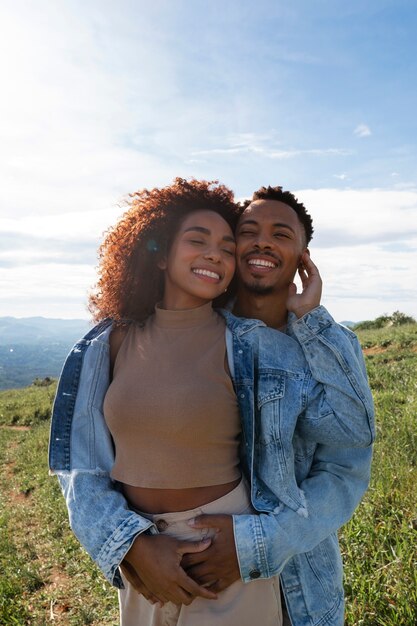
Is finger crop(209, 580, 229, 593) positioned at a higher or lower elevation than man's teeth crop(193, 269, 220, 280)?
lower

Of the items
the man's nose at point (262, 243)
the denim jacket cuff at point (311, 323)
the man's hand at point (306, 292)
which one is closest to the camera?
the denim jacket cuff at point (311, 323)

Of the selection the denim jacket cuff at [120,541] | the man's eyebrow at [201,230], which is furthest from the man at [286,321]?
the denim jacket cuff at [120,541]

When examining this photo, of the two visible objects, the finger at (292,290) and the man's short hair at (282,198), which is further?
the man's short hair at (282,198)

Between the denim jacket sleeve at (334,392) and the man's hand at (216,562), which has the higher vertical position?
the denim jacket sleeve at (334,392)

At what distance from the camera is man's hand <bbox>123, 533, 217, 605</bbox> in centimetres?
205

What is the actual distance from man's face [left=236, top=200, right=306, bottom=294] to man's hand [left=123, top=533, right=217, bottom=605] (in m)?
1.23

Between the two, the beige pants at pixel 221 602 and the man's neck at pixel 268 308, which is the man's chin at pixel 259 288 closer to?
the man's neck at pixel 268 308

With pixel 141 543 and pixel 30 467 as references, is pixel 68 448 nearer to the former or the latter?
pixel 141 543

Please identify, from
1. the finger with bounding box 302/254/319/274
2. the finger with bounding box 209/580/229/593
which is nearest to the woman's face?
the finger with bounding box 302/254/319/274

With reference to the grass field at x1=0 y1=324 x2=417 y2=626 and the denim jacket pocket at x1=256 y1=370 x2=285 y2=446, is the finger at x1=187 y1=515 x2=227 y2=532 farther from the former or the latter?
the grass field at x1=0 y1=324 x2=417 y2=626

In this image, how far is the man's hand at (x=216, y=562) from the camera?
209 centimetres

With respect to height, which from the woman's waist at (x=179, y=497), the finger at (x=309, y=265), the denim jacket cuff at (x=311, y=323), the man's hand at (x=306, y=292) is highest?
the finger at (x=309, y=265)

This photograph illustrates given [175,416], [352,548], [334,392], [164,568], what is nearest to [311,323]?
[334,392]

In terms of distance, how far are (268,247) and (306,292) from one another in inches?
12.7
